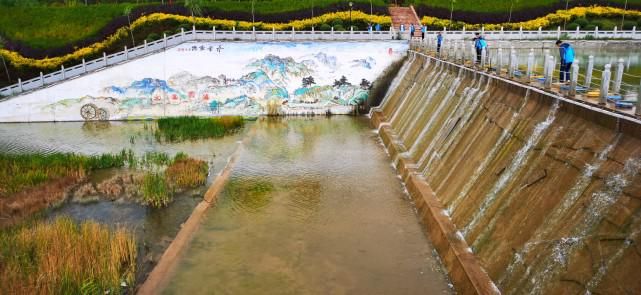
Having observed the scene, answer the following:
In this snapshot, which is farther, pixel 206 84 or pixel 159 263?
pixel 206 84

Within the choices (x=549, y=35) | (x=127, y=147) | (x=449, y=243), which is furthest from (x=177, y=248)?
(x=549, y=35)

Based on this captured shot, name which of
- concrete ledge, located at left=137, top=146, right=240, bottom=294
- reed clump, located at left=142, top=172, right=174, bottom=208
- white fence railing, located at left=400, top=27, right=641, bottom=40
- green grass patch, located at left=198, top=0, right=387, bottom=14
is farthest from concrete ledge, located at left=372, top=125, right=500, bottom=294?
green grass patch, located at left=198, top=0, right=387, bottom=14

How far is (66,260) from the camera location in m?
10.1

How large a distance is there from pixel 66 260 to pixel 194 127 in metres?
15.6

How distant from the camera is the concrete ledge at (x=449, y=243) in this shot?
29.9 feet

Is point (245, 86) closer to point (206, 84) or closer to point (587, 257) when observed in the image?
point (206, 84)

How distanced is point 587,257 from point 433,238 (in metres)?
5.14

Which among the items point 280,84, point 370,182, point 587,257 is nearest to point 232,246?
point 370,182

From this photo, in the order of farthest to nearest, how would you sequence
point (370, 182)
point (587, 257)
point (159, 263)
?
point (370, 182)
point (159, 263)
point (587, 257)

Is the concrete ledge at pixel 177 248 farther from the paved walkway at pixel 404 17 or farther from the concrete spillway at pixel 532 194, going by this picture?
the paved walkway at pixel 404 17

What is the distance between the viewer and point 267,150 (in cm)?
2223

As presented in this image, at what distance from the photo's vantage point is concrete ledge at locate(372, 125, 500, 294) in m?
9.10

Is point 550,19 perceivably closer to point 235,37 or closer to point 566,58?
point 235,37

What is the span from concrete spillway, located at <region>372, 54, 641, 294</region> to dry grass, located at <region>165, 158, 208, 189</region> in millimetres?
7082
